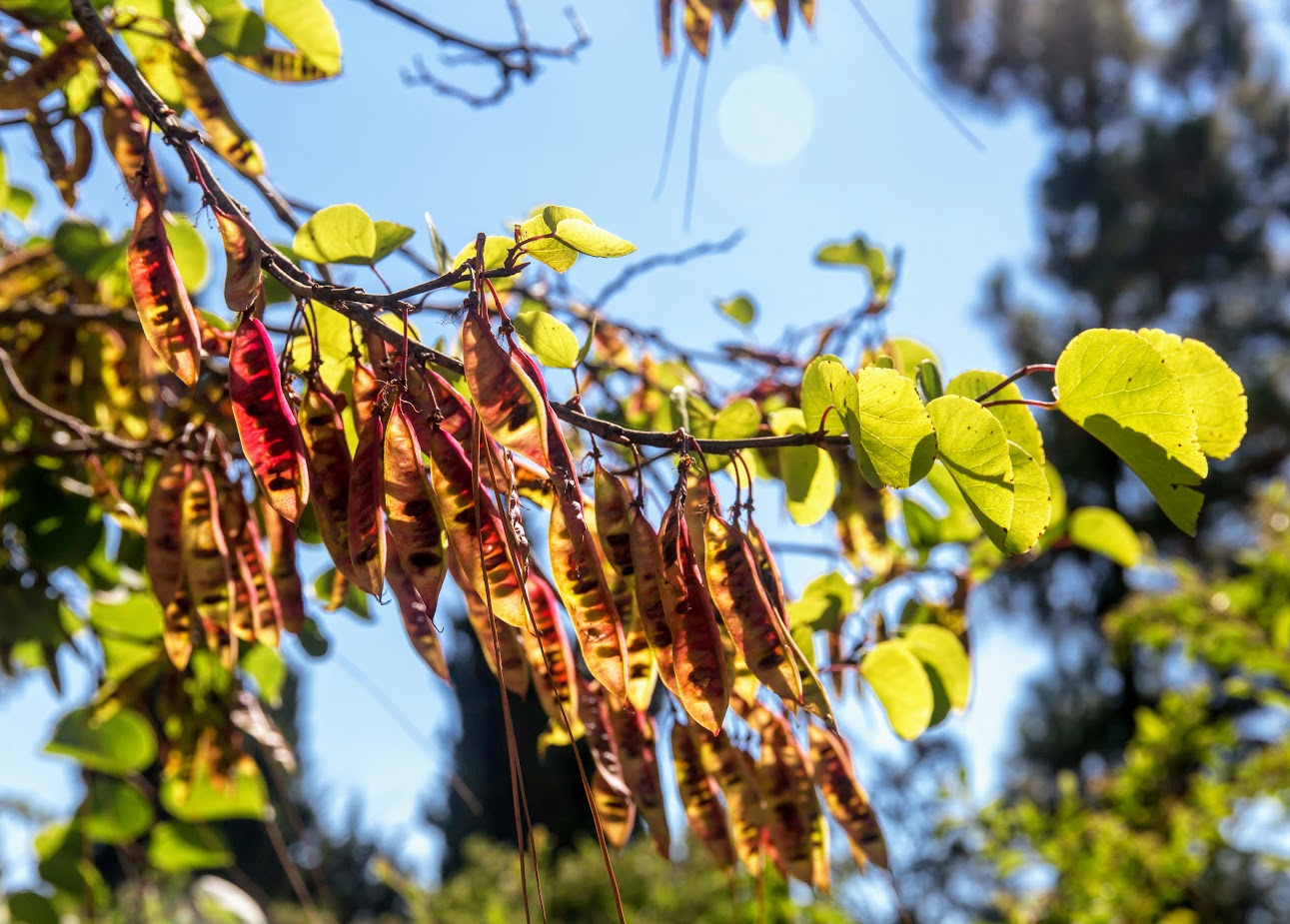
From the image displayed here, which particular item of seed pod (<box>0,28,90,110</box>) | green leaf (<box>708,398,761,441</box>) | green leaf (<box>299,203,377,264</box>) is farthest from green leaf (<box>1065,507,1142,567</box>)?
seed pod (<box>0,28,90,110</box>)

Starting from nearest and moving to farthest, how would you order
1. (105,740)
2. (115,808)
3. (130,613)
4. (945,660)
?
(945,660) → (130,613) → (105,740) → (115,808)

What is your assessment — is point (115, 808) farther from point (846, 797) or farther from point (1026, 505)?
point (1026, 505)

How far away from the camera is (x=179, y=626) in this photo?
0.80 meters

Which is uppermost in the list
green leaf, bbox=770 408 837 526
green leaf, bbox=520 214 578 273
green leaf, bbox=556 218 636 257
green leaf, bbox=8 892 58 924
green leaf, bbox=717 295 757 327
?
green leaf, bbox=717 295 757 327

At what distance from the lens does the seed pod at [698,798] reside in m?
0.78

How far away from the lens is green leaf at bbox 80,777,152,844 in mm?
1638

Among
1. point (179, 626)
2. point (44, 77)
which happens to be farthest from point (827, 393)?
point (44, 77)

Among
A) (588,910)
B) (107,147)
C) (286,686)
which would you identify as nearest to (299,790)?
(286,686)

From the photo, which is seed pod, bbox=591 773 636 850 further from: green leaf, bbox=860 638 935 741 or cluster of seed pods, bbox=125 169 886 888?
green leaf, bbox=860 638 935 741

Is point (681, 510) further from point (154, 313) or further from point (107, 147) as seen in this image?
point (107, 147)

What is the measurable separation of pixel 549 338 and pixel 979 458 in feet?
0.89

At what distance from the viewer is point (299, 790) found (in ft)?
53.1

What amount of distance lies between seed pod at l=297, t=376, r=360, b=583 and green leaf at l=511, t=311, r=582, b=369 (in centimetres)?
13

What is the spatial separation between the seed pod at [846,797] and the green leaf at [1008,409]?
27 centimetres
